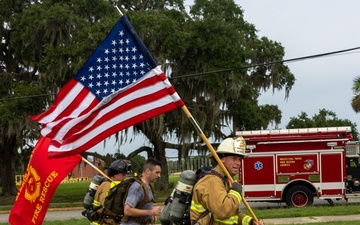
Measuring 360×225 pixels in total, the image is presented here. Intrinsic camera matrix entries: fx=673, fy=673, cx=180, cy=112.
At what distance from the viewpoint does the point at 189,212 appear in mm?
5770

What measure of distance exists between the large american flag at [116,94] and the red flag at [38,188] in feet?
9.08

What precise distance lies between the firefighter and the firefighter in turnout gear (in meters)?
2.64

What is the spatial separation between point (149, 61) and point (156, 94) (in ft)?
1.13

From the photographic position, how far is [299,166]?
18.8 meters

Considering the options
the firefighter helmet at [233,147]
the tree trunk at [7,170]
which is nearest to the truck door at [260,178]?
the firefighter helmet at [233,147]

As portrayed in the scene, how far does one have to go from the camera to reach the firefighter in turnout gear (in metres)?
8.23

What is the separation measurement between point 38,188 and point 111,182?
179 centimetres

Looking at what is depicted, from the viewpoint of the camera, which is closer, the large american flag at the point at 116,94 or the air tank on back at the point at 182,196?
the air tank on back at the point at 182,196

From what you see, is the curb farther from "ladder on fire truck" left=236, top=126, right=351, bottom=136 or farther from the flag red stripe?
the flag red stripe

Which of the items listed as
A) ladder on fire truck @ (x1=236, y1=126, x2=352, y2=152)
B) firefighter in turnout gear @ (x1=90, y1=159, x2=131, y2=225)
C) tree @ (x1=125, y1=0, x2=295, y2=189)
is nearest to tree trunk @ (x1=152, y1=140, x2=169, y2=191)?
tree @ (x1=125, y1=0, x2=295, y2=189)

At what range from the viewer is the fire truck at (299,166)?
1858 centimetres

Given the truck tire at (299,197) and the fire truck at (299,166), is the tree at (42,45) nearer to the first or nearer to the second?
the fire truck at (299,166)

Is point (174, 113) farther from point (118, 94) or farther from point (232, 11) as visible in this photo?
point (118, 94)

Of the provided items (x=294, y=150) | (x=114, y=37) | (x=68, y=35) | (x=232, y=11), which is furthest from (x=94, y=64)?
(x=232, y=11)
